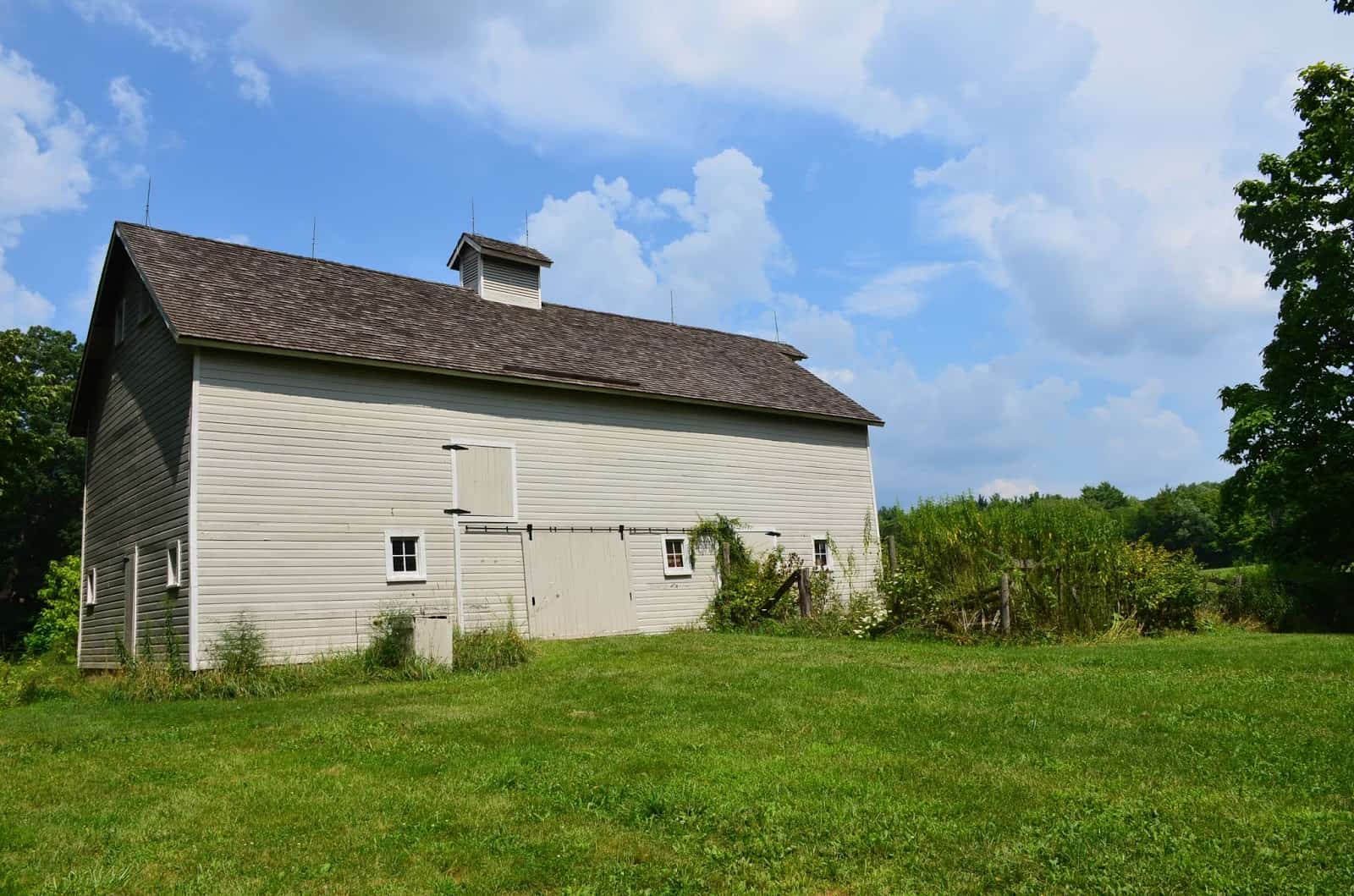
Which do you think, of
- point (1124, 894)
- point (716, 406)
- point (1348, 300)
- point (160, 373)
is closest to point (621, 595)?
point (716, 406)

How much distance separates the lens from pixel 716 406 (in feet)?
69.8

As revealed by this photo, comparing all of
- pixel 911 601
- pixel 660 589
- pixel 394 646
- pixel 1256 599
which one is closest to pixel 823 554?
pixel 660 589

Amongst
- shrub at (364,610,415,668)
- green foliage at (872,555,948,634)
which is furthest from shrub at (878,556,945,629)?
shrub at (364,610,415,668)

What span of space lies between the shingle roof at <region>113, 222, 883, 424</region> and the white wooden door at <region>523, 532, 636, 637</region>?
3.14 m

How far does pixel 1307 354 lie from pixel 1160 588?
9.21 metres

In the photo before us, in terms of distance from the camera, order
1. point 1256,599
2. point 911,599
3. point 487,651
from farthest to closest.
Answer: point 1256,599
point 911,599
point 487,651

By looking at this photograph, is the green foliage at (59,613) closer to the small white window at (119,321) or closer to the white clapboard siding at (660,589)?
the small white window at (119,321)

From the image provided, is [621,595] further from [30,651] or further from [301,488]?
[30,651]

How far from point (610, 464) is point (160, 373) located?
8248 mm

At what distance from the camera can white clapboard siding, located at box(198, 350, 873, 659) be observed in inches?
577

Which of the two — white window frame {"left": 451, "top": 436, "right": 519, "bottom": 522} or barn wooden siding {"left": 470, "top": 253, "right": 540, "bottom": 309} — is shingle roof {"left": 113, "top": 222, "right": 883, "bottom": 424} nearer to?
barn wooden siding {"left": 470, "top": 253, "right": 540, "bottom": 309}

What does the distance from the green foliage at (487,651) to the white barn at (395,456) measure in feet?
7.60

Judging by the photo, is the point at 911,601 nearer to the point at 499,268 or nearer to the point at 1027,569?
the point at 1027,569

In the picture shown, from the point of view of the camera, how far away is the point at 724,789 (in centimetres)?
624
